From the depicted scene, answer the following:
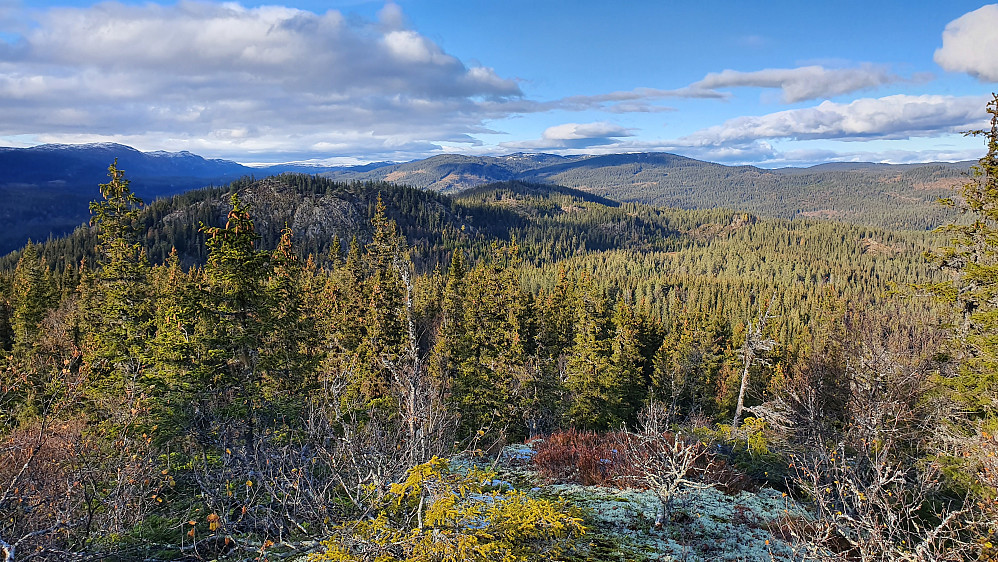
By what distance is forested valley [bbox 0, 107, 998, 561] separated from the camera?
7.06 m

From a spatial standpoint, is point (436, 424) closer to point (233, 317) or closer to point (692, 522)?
point (692, 522)

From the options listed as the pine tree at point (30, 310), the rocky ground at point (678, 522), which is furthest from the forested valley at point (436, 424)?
the pine tree at point (30, 310)

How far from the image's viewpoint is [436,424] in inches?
368

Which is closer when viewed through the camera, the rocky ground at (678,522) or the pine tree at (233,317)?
the rocky ground at (678,522)

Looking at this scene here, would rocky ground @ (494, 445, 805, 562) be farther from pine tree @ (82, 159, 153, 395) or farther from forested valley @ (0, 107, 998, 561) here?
pine tree @ (82, 159, 153, 395)

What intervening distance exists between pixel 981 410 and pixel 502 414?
2162cm

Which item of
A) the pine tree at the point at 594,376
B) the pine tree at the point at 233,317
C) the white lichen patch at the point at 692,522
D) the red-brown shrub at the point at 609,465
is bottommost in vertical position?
the pine tree at the point at 594,376

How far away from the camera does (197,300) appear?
17.0m

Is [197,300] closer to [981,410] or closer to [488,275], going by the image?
[488,275]

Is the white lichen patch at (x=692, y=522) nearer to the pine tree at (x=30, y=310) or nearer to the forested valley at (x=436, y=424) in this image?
the forested valley at (x=436, y=424)

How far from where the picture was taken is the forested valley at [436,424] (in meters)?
7.06

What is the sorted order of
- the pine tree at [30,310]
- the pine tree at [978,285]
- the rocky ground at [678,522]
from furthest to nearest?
the pine tree at [30,310], the pine tree at [978,285], the rocky ground at [678,522]

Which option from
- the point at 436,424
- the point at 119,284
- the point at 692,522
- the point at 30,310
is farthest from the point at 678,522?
the point at 30,310

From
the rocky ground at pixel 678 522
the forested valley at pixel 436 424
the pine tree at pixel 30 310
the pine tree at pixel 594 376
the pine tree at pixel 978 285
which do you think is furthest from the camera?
the pine tree at pixel 30 310
